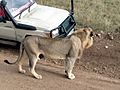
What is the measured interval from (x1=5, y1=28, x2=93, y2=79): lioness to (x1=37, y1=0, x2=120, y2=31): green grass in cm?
357

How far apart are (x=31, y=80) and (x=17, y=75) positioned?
0.41m

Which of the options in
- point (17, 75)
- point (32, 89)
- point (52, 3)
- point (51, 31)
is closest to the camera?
point (32, 89)

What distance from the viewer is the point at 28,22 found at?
1054 centimetres

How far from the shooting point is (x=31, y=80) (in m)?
9.10

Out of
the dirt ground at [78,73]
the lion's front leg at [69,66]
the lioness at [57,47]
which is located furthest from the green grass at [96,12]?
the lion's front leg at [69,66]

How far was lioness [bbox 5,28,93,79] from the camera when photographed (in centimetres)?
898

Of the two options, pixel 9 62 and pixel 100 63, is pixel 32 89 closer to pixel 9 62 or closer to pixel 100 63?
pixel 9 62

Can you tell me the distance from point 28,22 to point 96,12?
4244mm

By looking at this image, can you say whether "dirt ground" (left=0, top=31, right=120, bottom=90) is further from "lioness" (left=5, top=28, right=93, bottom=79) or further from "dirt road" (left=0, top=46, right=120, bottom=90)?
"lioness" (left=5, top=28, right=93, bottom=79)

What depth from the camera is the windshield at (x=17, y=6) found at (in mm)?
10787

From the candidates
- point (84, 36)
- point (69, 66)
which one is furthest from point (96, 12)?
point (69, 66)

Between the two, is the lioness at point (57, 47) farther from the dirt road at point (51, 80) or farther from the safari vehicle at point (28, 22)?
the safari vehicle at point (28, 22)

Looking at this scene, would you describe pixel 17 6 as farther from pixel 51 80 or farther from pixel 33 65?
pixel 51 80

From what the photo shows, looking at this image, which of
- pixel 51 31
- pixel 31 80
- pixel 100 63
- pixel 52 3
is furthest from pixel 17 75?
pixel 52 3
